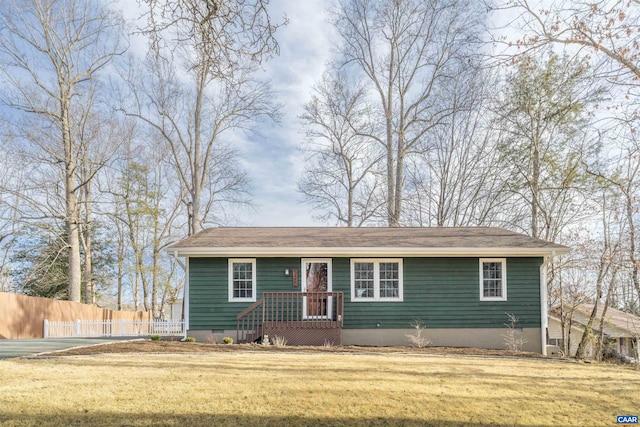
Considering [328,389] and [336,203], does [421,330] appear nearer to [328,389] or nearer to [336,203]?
[328,389]

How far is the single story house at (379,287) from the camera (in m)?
13.3

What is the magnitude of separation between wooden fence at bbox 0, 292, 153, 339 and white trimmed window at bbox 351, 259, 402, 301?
1091 cm

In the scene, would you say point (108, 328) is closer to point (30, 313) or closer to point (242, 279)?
point (30, 313)

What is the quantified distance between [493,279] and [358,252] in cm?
389

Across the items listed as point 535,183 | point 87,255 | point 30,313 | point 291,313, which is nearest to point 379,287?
point 291,313

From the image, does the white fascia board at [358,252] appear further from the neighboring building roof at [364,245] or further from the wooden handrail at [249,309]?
the wooden handrail at [249,309]

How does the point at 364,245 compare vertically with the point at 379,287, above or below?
above

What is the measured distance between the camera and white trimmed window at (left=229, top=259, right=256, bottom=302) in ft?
44.4

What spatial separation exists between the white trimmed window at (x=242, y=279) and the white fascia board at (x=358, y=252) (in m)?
0.34

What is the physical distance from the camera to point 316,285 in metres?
13.9

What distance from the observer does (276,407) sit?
5.54 m

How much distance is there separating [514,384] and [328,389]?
2807 millimetres

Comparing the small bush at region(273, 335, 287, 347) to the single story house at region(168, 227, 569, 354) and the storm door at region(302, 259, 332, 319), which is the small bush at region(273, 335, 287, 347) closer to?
the single story house at region(168, 227, 569, 354)

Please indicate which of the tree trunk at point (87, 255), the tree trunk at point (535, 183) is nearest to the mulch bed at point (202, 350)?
the tree trunk at point (535, 183)
